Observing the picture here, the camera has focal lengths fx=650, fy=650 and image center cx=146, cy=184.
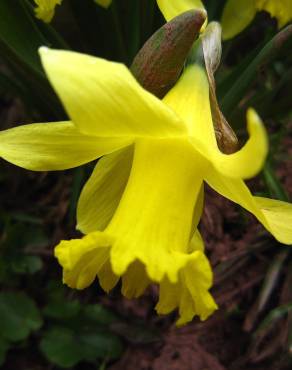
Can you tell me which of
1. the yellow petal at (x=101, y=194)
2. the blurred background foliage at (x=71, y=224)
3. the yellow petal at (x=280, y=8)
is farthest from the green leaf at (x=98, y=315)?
the yellow petal at (x=280, y=8)

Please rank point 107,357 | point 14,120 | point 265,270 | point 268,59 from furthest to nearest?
1. point 14,120
2. point 265,270
3. point 107,357
4. point 268,59

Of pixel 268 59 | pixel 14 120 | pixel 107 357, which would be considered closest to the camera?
pixel 268 59

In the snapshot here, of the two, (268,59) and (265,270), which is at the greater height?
(268,59)

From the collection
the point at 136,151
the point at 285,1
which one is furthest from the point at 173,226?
the point at 285,1

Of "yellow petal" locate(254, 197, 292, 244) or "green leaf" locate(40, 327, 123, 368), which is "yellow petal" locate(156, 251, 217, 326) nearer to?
"yellow petal" locate(254, 197, 292, 244)

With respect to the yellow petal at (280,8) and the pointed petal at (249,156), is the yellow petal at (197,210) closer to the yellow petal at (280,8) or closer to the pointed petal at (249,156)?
the pointed petal at (249,156)

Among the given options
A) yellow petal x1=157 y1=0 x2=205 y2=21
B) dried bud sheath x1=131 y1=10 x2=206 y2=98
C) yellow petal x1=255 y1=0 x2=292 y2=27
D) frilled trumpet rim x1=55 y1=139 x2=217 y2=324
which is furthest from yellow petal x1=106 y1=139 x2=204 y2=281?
yellow petal x1=255 y1=0 x2=292 y2=27

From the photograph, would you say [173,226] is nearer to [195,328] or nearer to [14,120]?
[195,328]

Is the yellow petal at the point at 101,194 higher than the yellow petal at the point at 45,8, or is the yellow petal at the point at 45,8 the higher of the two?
the yellow petal at the point at 45,8

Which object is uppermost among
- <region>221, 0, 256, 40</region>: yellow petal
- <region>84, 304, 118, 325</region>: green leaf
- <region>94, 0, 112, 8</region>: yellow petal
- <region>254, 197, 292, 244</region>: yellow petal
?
<region>94, 0, 112, 8</region>: yellow petal
